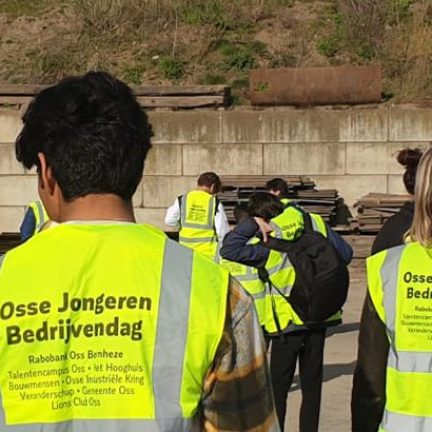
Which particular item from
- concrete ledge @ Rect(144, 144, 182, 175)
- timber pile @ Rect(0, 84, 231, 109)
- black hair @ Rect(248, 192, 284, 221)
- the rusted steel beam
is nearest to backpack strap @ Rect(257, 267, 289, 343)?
black hair @ Rect(248, 192, 284, 221)

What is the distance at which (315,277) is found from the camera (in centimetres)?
543

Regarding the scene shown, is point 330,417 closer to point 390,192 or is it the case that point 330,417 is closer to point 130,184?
point 130,184

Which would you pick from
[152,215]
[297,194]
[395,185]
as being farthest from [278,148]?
[152,215]

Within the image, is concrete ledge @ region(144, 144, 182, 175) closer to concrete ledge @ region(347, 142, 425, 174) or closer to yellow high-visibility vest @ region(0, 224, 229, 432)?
concrete ledge @ region(347, 142, 425, 174)

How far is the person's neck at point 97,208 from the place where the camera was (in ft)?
6.45

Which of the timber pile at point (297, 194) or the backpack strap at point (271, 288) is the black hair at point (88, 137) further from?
the timber pile at point (297, 194)

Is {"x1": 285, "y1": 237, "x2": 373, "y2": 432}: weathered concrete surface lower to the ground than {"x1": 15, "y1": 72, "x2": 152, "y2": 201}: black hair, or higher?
lower

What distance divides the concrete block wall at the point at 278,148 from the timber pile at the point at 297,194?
246mm

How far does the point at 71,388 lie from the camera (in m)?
1.93

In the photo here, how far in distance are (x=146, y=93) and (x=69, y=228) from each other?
13397mm

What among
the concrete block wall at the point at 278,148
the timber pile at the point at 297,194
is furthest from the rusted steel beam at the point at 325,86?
the timber pile at the point at 297,194

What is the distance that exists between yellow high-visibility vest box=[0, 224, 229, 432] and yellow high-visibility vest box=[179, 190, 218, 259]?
21.6 feet

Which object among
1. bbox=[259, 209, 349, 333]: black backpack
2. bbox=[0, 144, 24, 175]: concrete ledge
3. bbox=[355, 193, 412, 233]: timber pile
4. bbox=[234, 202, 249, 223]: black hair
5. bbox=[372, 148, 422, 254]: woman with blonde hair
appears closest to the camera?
bbox=[372, 148, 422, 254]: woman with blonde hair

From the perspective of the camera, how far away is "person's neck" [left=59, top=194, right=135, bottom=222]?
6.45ft
